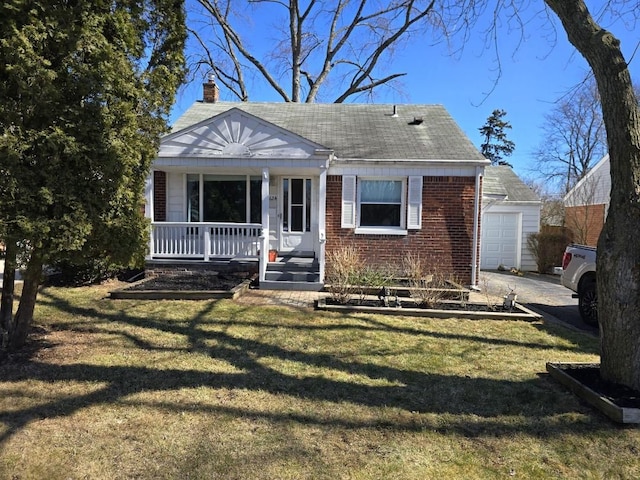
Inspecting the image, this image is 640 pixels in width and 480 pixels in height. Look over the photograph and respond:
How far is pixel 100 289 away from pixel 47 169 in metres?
5.71

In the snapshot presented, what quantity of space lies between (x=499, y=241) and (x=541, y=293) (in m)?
5.34

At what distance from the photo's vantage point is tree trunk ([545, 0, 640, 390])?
12.4 ft

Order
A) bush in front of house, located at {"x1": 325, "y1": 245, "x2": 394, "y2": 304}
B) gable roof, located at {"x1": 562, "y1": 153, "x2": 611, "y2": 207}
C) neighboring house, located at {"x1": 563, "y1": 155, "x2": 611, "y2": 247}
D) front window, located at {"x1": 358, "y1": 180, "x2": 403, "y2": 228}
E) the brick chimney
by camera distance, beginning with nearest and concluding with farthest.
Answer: bush in front of house, located at {"x1": 325, "y1": 245, "x2": 394, "y2": 304} → front window, located at {"x1": 358, "y1": 180, "x2": 403, "y2": 228} → the brick chimney → neighboring house, located at {"x1": 563, "y1": 155, "x2": 611, "y2": 247} → gable roof, located at {"x1": 562, "y1": 153, "x2": 611, "y2": 207}

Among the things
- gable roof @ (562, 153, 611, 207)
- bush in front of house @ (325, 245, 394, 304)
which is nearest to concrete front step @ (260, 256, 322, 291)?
bush in front of house @ (325, 245, 394, 304)

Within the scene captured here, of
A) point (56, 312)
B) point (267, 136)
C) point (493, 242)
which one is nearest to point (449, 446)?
point (56, 312)

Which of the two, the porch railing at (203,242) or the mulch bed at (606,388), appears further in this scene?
the porch railing at (203,242)

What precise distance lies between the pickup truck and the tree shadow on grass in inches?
162

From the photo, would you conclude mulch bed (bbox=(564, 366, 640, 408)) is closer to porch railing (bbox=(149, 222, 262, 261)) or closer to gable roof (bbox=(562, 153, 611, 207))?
porch railing (bbox=(149, 222, 262, 261))

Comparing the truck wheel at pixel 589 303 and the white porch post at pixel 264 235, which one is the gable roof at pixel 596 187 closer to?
the truck wheel at pixel 589 303

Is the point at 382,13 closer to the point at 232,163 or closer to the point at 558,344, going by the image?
the point at 232,163

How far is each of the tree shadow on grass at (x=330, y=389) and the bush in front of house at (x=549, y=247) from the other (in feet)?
40.1

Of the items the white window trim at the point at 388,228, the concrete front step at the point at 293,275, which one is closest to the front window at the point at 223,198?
the concrete front step at the point at 293,275

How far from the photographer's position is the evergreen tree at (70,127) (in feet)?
12.8

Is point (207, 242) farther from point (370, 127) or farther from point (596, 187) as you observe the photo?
point (596, 187)
